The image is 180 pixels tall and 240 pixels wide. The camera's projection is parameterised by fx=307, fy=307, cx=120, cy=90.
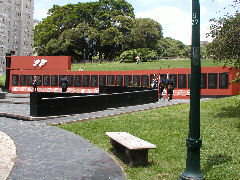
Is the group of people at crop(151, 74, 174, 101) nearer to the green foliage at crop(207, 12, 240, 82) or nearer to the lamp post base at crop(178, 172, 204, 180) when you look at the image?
the green foliage at crop(207, 12, 240, 82)

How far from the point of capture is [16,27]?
122188 mm

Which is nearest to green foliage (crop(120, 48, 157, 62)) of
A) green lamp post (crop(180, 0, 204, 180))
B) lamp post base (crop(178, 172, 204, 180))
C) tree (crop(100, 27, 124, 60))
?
tree (crop(100, 27, 124, 60))

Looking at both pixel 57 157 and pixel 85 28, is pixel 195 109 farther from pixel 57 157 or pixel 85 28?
pixel 85 28

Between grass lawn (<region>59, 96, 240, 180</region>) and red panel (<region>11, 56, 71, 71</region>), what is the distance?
82.7ft

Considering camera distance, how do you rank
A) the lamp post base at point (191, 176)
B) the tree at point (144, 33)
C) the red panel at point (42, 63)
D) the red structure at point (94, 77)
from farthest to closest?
1. the tree at point (144, 33)
2. the red panel at point (42, 63)
3. the red structure at point (94, 77)
4. the lamp post base at point (191, 176)

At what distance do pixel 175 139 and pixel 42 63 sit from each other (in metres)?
31.8

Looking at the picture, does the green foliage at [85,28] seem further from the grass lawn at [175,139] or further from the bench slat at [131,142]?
the bench slat at [131,142]

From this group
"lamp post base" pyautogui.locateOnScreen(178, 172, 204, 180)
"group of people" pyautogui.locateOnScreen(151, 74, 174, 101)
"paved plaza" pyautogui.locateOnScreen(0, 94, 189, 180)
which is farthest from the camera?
"group of people" pyautogui.locateOnScreen(151, 74, 174, 101)

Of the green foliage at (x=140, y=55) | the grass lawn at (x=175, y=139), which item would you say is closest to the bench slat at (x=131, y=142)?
the grass lawn at (x=175, y=139)

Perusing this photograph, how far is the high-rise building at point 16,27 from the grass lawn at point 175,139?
106 meters

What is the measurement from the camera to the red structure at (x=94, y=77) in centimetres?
2406

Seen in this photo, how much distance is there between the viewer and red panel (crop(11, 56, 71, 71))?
37312mm

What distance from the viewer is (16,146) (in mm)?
8156

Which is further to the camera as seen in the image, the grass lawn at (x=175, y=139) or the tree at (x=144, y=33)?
the tree at (x=144, y=33)
